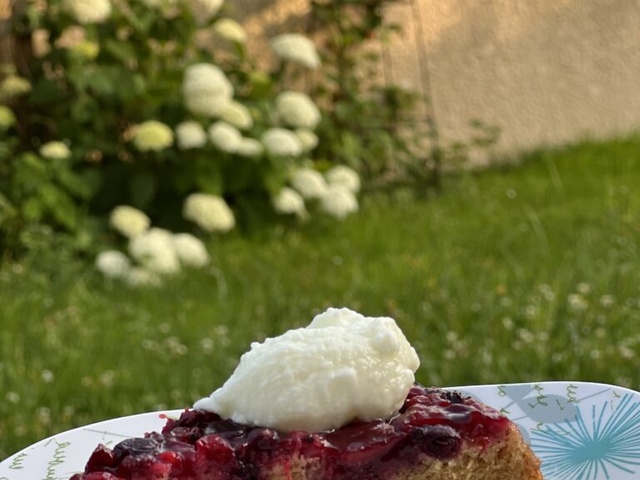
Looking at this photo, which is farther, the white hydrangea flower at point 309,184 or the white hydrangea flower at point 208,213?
the white hydrangea flower at point 309,184

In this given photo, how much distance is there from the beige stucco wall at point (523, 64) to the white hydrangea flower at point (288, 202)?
1831 millimetres

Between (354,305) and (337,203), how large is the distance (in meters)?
1.60

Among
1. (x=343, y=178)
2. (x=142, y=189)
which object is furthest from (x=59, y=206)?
(x=343, y=178)

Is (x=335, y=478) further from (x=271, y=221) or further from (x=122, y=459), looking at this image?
(x=271, y=221)

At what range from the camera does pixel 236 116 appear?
5406 millimetres

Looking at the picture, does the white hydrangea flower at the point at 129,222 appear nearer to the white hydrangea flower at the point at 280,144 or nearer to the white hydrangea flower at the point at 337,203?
the white hydrangea flower at the point at 280,144

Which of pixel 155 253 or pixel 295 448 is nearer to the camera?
pixel 295 448

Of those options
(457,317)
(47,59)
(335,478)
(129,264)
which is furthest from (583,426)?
(47,59)

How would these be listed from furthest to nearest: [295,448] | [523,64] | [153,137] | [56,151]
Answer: [523,64] < [153,137] < [56,151] < [295,448]

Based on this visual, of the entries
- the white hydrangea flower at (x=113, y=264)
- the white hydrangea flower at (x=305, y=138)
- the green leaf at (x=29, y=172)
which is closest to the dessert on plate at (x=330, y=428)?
the white hydrangea flower at (x=113, y=264)

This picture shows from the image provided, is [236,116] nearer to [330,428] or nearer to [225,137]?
[225,137]

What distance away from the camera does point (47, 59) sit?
5.55 meters

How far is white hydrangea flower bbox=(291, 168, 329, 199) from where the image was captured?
548cm

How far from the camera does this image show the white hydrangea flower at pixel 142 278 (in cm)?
461
